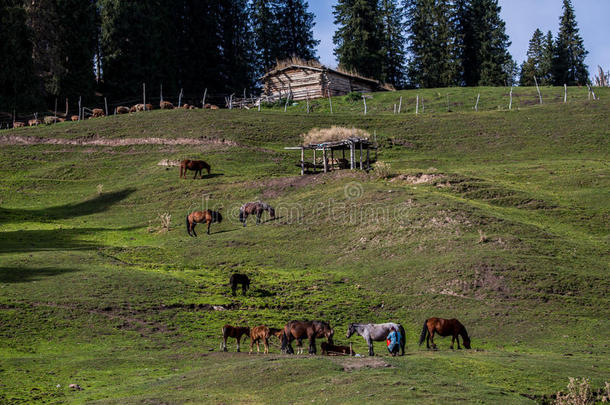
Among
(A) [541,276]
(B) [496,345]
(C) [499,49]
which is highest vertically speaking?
(C) [499,49]

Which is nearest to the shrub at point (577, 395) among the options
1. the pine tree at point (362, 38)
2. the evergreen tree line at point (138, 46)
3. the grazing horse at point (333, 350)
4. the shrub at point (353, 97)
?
the grazing horse at point (333, 350)

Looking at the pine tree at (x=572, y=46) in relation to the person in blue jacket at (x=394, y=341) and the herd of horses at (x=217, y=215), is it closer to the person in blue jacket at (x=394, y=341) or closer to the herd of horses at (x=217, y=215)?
the herd of horses at (x=217, y=215)

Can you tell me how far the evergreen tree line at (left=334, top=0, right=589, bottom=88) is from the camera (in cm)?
10162

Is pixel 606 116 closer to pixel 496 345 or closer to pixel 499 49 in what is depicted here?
pixel 499 49

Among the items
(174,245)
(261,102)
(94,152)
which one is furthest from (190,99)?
(174,245)

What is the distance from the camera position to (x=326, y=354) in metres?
22.5

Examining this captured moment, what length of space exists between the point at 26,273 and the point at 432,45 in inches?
3303

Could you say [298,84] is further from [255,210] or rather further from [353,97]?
[255,210]

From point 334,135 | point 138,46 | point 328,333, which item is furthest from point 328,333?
point 138,46

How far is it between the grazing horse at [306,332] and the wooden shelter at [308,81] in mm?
64741

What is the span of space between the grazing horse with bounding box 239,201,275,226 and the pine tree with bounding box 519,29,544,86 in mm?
72659

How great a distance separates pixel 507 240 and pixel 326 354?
619 inches

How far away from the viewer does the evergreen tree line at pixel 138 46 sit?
8269 centimetres

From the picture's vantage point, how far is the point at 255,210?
44.2 m
